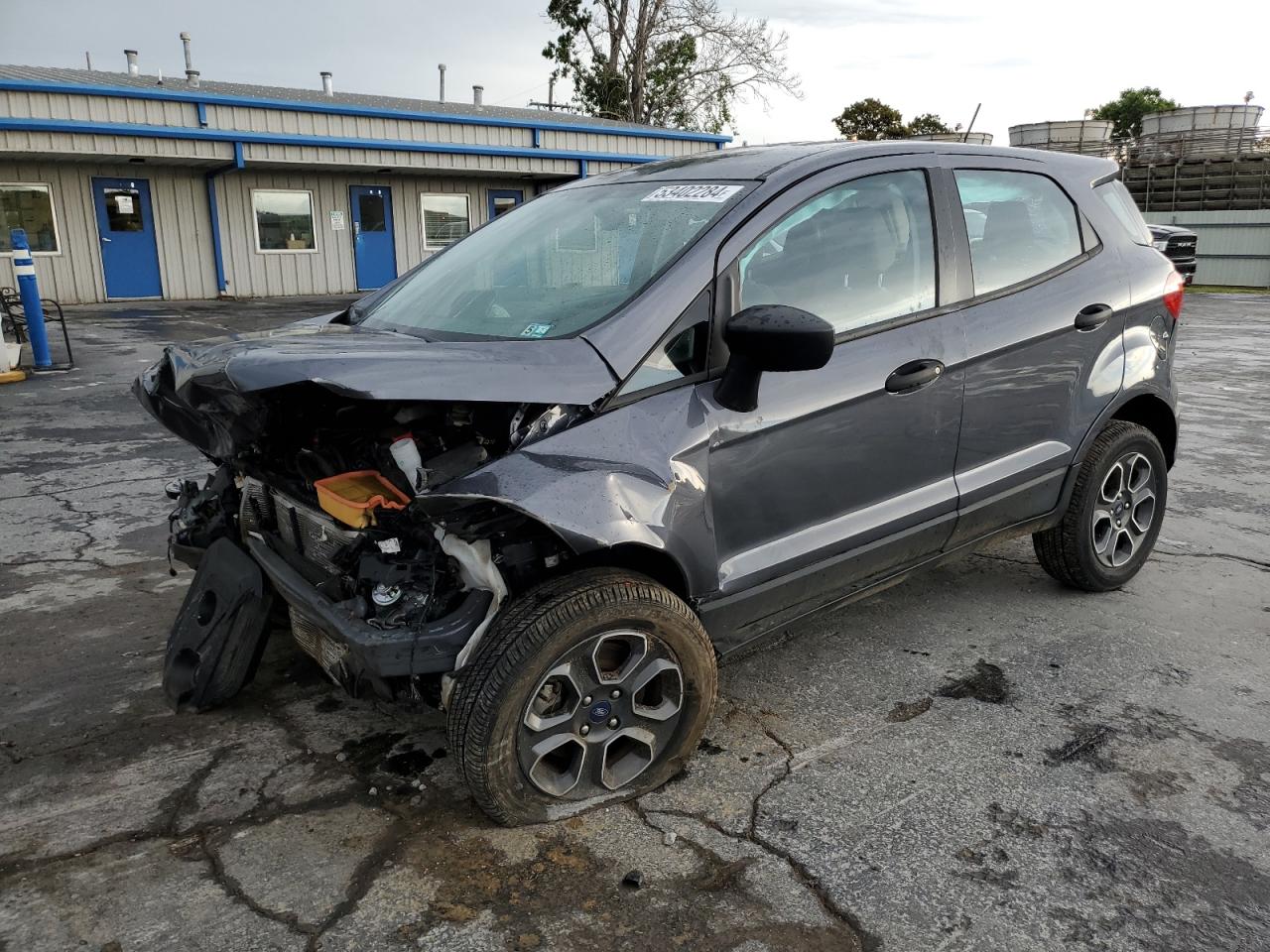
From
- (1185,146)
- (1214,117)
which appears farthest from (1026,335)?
(1214,117)

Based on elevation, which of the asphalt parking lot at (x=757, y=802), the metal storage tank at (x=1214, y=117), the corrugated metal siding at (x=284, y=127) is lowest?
the asphalt parking lot at (x=757, y=802)

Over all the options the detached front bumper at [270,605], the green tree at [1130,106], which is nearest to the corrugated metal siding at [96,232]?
the detached front bumper at [270,605]

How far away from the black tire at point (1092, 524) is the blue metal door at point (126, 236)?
1938 cm

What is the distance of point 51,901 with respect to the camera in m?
2.33

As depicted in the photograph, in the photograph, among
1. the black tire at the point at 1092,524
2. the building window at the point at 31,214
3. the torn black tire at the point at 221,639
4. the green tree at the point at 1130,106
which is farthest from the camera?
the green tree at the point at 1130,106

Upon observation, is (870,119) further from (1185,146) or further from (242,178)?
(242,178)

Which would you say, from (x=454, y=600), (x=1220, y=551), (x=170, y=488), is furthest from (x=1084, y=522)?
(x=170, y=488)

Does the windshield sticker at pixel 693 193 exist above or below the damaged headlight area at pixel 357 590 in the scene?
above

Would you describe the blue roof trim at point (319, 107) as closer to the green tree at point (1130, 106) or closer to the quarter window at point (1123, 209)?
the quarter window at point (1123, 209)

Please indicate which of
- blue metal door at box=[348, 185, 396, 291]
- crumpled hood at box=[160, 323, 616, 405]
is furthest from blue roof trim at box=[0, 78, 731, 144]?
crumpled hood at box=[160, 323, 616, 405]

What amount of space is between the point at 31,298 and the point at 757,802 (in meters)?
10.9

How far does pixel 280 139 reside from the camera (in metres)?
18.3

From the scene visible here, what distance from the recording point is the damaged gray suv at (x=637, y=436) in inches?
96.8

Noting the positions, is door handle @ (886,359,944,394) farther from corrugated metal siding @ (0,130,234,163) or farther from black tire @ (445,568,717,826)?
corrugated metal siding @ (0,130,234,163)
